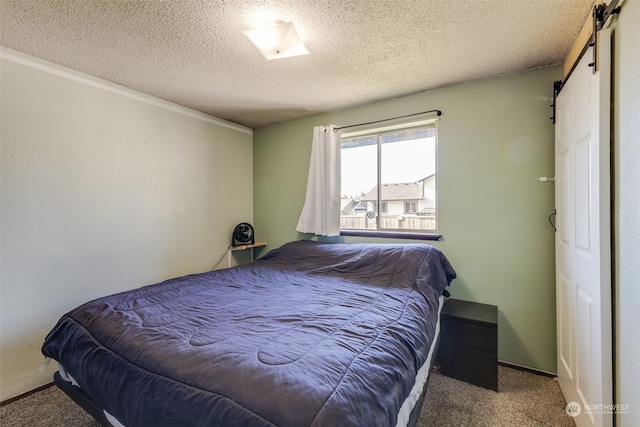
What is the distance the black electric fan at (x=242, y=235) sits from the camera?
3285 mm

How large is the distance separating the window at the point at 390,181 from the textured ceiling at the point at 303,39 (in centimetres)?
47

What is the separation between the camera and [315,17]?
153cm

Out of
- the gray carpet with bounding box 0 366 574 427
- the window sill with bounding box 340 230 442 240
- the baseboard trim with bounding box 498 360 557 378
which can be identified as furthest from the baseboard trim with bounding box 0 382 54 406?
the baseboard trim with bounding box 498 360 557 378

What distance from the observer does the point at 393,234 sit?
2.64 m

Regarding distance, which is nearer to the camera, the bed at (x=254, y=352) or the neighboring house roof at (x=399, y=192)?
the bed at (x=254, y=352)

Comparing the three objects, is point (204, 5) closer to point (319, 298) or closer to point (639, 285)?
point (319, 298)

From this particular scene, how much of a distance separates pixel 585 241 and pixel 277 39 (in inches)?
77.6

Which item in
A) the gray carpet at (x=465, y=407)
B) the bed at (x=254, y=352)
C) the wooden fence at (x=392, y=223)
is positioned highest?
the wooden fence at (x=392, y=223)

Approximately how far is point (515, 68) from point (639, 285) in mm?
1783

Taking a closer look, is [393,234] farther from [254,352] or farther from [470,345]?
[254,352]

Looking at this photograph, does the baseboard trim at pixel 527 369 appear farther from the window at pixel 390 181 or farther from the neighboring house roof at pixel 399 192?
the neighboring house roof at pixel 399 192

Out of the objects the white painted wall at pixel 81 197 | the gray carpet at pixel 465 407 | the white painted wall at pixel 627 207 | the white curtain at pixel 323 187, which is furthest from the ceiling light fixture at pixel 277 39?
the gray carpet at pixel 465 407

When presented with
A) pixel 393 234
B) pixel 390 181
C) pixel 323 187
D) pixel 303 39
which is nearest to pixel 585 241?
pixel 393 234

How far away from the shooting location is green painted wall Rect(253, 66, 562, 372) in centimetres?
202
